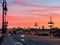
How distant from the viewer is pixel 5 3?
1422 inches

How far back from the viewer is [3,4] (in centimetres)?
3616

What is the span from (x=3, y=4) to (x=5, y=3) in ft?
0.97

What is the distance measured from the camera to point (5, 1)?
35844 millimetres

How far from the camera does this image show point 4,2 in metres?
36.0

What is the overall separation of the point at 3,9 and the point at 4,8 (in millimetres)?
514

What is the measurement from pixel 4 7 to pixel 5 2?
90 centimetres

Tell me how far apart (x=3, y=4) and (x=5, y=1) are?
0.56 metres

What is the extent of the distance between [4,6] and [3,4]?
33cm

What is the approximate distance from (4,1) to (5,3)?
0.48 metres

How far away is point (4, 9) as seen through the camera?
37000 millimetres

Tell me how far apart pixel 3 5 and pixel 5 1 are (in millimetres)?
600

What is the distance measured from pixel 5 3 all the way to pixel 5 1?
1.22 feet

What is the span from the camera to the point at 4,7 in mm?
36656

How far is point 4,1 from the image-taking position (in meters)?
35.7
